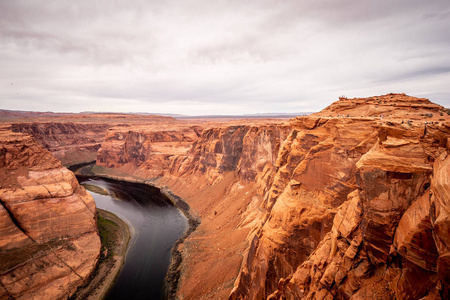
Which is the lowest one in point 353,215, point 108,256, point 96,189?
point 96,189

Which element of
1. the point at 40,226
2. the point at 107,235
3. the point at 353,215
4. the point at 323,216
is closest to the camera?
the point at 353,215

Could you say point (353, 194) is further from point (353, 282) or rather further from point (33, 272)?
point (33, 272)

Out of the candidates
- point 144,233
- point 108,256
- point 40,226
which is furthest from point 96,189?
point 108,256

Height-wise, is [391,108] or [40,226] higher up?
[391,108]

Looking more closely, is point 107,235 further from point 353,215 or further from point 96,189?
point 353,215

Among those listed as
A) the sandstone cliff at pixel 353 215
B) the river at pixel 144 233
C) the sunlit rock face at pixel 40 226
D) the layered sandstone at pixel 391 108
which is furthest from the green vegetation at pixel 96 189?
the layered sandstone at pixel 391 108

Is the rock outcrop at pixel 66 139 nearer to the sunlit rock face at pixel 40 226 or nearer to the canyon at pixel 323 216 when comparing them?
the canyon at pixel 323 216

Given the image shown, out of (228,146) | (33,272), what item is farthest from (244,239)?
(228,146)

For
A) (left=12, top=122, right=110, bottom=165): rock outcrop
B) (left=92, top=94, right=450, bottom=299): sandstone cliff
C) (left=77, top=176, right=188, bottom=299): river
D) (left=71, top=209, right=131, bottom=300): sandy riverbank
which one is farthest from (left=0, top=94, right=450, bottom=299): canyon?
(left=12, top=122, right=110, bottom=165): rock outcrop
